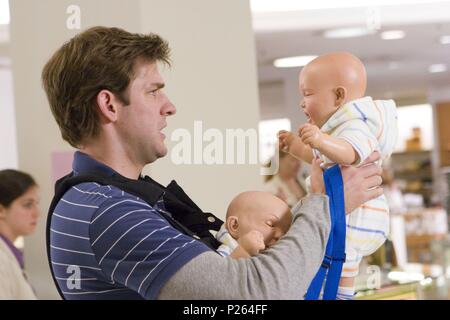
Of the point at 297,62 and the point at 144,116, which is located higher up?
the point at 297,62

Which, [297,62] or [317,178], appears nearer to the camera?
[317,178]

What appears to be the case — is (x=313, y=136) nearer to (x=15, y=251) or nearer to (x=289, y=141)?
(x=289, y=141)

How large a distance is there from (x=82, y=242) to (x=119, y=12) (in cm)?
33

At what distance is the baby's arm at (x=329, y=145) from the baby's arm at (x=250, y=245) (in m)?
0.10

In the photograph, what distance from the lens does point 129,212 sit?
1.97 ft

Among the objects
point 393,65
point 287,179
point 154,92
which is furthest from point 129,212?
point 393,65

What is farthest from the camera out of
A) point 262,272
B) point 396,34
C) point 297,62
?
point 396,34

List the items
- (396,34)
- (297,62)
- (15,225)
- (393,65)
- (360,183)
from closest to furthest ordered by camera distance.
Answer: (360,183) → (15,225) → (297,62) → (396,34) → (393,65)

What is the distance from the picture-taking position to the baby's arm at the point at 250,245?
2.01 ft

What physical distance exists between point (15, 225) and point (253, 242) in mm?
466

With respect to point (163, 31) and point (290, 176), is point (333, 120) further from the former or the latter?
point (290, 176)

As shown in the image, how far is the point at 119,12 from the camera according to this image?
830 millimetres

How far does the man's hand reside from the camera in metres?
0.66
